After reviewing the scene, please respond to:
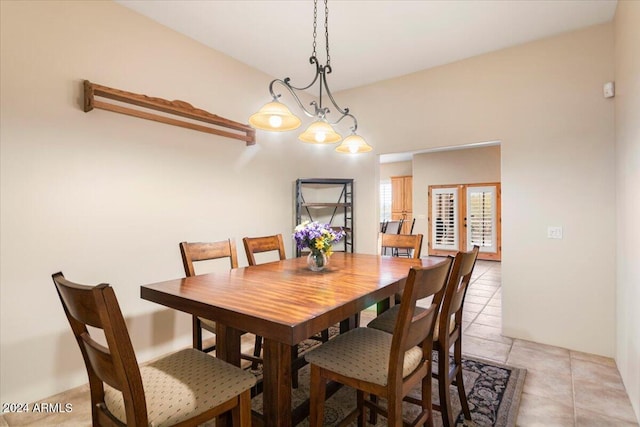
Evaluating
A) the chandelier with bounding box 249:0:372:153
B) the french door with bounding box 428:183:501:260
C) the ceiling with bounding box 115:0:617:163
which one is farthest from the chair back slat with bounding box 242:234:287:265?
the french door with bounding box 428:183:501:260

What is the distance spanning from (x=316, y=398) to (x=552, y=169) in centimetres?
291

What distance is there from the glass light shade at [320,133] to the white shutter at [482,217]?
653 centimetres

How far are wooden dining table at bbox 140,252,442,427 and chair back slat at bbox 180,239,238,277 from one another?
0.22 m

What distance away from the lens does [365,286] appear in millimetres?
1706

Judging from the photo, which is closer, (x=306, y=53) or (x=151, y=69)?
(x=151, y=69)

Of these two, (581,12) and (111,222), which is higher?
(581,12)

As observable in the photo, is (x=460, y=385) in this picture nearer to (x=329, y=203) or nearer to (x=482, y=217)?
(x=329, y=203)

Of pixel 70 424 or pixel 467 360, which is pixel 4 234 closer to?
pixel 70 424

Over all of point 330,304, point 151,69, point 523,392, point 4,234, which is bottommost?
point 523,392

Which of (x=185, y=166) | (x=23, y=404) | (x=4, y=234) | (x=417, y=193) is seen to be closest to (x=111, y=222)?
(x=4, y=234)

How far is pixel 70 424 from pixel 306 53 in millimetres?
3498

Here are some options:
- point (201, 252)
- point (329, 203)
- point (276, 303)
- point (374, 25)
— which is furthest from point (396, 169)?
point (276, 303)

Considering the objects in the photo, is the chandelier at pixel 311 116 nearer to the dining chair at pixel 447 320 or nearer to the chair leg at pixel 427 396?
the dining chair at pixel 447 320

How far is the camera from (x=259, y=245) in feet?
8.74
